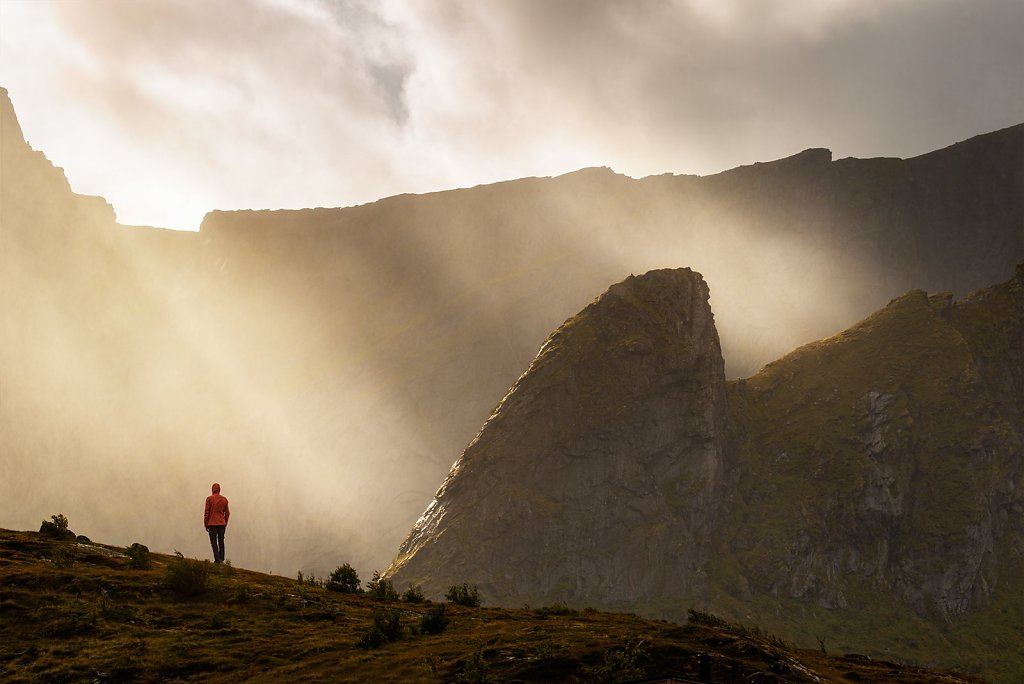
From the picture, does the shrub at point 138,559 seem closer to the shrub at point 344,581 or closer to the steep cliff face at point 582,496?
the shrub at point 344,581

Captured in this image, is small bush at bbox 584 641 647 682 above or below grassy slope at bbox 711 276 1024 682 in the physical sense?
below

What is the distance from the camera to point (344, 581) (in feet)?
133

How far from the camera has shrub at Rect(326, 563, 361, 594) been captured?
130 ft

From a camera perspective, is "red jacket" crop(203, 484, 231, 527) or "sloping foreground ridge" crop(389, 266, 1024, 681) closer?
"red jacket" crop(203, 484, 231, 527)

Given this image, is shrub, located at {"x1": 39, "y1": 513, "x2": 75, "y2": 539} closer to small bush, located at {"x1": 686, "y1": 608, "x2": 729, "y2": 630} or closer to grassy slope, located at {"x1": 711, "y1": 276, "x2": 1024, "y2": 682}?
small bush, located at {"x1": 686, "y1": 608, "x2": 729, "y2": 630}

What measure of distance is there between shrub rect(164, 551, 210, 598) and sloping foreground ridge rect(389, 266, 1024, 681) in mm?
135984

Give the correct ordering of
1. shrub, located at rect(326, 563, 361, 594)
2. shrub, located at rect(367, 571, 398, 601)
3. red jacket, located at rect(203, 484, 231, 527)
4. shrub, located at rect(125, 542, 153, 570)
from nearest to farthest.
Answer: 1. shrub, located at rect(125, 542, 153, 570)
2. shrub, located at rect(367, 571, 398, 601)
3. shrub, located at rect(326, 563, 361, 594)
4. red jacket, located at rect(203, 484, 231, 527)

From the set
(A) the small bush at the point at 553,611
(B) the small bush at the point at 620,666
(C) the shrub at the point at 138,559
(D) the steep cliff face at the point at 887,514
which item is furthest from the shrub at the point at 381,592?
(D) the steep cliff face at the point at 887,514

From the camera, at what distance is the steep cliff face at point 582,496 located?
6870 inches

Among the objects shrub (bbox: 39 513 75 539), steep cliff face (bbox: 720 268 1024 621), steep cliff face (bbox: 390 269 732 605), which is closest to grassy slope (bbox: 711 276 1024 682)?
steep cliff face (bbox: 720 268 1024 621)

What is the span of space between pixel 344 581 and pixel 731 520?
525 feet

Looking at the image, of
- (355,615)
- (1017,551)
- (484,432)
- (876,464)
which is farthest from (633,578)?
(355,615)

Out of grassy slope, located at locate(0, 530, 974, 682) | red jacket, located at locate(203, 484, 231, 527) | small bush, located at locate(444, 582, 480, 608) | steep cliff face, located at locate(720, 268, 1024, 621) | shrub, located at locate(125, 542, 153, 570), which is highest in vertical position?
steep cliff face, located at locate(720, 268, 1024, 621)

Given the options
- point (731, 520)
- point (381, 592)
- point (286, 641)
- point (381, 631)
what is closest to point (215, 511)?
point (381, 592)
